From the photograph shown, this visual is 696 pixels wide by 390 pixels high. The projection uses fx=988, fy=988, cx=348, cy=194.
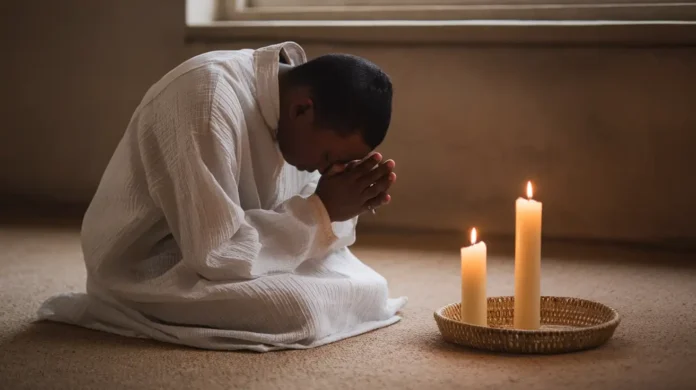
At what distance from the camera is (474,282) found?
146cm

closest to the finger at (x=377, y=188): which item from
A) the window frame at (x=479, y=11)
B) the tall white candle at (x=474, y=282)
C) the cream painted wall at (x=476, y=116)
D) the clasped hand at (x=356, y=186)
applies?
the clasped hand at (x=356, y=186)

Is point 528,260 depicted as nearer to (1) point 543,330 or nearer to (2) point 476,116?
(1) point 543,330

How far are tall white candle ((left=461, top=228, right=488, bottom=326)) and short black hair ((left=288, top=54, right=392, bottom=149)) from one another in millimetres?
239

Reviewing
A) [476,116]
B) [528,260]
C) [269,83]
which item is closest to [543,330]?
[528,260]

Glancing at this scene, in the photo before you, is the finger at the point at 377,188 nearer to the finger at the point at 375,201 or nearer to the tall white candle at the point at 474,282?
the finger at the point at 375,201

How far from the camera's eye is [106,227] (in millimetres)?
1629

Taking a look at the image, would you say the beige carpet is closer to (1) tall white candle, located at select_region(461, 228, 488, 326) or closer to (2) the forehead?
(1) tall white candle, located at select_region(461, 228, 488, 326)

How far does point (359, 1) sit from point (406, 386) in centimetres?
190

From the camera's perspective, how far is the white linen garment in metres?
1.50

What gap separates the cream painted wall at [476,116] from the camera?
2.62 metres

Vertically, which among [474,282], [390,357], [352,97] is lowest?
[390,357]

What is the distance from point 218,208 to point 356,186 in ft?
0.77

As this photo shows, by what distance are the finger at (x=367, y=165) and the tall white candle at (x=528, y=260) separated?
0.25 m

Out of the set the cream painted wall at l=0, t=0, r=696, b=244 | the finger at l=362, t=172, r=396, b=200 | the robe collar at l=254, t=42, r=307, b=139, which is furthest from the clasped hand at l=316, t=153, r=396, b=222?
the cream painted wall at l=0, t=0, r=696, b=244
